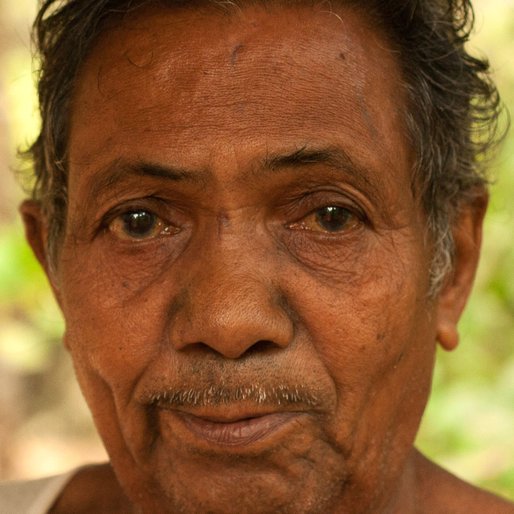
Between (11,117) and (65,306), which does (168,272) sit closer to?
(65,306)

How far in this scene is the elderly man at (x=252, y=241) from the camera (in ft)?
7.34

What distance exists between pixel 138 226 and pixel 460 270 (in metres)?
0.94

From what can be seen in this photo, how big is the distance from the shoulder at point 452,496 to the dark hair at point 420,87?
0.63m

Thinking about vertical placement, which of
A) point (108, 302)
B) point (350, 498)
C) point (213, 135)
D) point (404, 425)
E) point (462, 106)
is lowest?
point (350, 498)

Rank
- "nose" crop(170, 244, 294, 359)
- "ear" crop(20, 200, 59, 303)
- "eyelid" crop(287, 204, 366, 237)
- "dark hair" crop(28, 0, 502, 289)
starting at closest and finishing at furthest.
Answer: "nose" crop(170, 244, 294, 359), "eyelid" crop(287, 204, 366, 237), "dark hair" crop(28, 0, 502, 289), "ear" crop(20, 200, 59, 303)

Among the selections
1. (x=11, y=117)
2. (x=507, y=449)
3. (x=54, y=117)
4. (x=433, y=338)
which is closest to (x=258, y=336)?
(x=433, y=338)

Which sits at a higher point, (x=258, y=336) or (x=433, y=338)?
(x=433, y=338)

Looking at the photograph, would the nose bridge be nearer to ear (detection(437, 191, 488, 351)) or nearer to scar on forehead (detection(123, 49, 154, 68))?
scar on forehead (detection(123, 49, 154, 68))

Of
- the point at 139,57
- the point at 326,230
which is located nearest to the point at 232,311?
the point at 326,230

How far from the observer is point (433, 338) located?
265 cm

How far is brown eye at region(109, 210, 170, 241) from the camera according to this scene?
96.3 inches

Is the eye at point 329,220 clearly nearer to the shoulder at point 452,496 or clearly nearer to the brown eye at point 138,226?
the brown eye at point 138,226

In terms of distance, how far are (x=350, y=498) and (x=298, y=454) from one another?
0.93ft

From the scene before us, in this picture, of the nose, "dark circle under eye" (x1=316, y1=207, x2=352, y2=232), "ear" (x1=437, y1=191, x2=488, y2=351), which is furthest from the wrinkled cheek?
"ear" (x1=437, y1=191, x2=488, y2=351)
